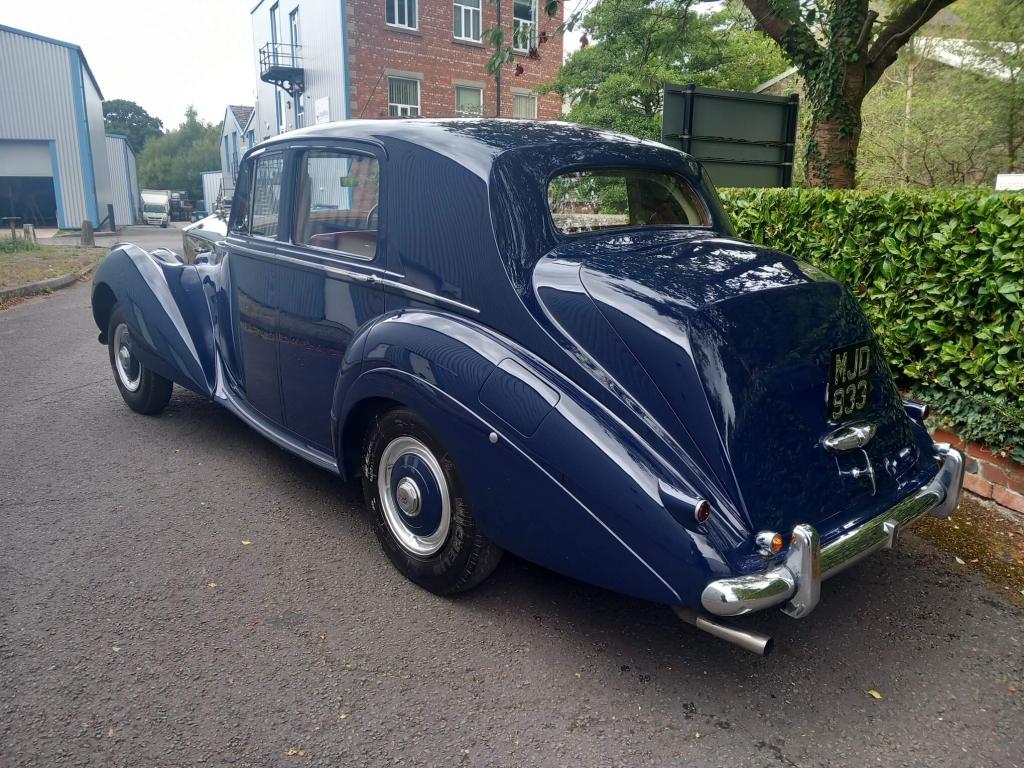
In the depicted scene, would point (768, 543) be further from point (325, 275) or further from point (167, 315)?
point (167, 315)

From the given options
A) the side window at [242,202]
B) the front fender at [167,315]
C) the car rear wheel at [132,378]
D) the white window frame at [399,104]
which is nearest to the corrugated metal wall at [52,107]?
the white window frame at [399,104]

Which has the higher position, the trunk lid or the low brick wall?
the trunk lid

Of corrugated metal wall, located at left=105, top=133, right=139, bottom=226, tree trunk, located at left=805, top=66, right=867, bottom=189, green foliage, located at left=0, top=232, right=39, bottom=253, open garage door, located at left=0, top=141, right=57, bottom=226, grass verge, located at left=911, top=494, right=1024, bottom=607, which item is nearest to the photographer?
grass verge, located at left=911, top=494, right=1024, bottom=607

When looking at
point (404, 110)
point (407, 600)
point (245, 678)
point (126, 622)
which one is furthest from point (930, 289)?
point (404, 110)

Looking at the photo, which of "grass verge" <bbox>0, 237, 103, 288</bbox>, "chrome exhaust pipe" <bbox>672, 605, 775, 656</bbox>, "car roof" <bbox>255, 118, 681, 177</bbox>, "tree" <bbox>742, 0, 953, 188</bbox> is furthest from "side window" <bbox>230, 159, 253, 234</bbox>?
"grass verge" <bbox>0, 237, 103, 288</bbox>

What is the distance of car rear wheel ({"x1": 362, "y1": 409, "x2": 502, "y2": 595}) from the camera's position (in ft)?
9.93

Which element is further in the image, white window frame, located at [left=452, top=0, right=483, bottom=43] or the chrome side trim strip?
white window frame, located at [left=452, top=0, right=483, bottom=43]

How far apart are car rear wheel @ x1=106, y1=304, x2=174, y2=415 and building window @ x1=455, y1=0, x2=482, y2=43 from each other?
69.6 ft

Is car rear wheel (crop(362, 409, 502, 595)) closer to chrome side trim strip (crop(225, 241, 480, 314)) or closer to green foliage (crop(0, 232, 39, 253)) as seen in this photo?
chrome side trim strip (crop(225, 241, 480, 314))

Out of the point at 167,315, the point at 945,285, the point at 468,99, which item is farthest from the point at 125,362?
the point at 468,99

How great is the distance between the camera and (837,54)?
720 centimetres

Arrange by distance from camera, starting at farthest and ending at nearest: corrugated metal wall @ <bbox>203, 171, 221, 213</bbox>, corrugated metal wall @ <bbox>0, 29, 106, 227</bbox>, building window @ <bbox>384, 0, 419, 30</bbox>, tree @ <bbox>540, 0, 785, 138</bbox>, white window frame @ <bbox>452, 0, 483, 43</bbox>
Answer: corrugated metal wall @ <bbox>203, 171, 221, 213</bbox>
corrugated metal wall @ <bbox>0, 29, 106, 227</bbox>
white window frame @ <bbox>452, 0, 483, 43</bbox>
building window @ <bbox>384, 0, 419, 30</bbox>
tree @ <bbox>540, 0, 785, 138</bbox>

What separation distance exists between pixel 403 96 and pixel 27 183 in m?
20.2

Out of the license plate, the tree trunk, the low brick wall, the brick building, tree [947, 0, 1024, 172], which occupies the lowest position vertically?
the low brick wall
